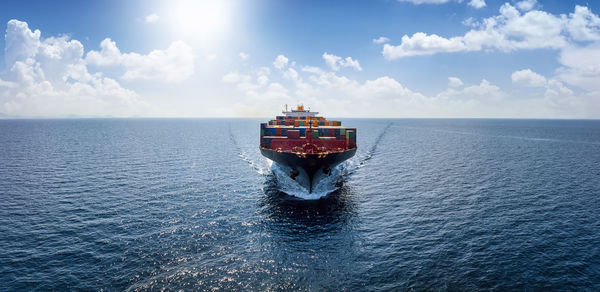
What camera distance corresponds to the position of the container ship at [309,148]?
38.2 metres

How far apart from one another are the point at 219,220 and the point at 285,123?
37039mm

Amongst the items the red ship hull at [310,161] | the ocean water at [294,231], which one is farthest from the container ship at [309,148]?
the ocean water at [294,231]

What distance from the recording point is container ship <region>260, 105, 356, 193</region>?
125 feet

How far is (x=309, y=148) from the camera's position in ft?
134

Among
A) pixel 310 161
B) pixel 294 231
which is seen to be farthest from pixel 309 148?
pixel 294 231

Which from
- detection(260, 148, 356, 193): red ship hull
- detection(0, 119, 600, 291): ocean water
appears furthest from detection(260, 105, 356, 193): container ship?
detection(0, 119, 600, 291): ocean water

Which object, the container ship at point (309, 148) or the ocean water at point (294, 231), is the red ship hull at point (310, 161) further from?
the ocean water at point (294, 231)

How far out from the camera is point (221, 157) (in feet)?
228

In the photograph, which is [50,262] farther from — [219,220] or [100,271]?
[219,220]

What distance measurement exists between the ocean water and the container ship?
3.60 metres

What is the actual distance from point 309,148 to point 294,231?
15.4 metres

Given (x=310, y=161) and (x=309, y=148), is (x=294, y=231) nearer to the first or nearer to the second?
(x=310, y=161)

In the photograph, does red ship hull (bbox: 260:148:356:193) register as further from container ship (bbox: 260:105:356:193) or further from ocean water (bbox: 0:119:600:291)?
ocean water (bbox: 0:119:600:291)

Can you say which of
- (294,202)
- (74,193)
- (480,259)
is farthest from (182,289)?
(74,193)
